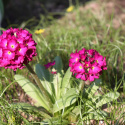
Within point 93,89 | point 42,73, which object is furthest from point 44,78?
point 93,89

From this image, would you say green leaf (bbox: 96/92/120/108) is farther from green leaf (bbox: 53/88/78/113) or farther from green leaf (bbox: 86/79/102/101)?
green leaf (bbox: 53/88/78/113)

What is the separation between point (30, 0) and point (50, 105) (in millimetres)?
4469

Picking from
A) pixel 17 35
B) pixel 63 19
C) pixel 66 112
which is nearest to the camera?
pixel 17 35

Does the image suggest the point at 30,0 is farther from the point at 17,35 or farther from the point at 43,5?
the point at 17,35

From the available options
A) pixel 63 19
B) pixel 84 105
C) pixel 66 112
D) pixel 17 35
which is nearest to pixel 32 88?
pixel 66 112

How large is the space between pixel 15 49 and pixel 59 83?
92 cm

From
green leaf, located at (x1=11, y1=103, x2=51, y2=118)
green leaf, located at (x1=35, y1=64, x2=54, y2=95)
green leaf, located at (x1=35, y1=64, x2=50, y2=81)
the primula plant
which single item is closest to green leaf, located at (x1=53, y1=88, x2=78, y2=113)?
the primula plant

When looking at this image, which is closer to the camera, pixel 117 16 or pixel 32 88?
pixel 32 88

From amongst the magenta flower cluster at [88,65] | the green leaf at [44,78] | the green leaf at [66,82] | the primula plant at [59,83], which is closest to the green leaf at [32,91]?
the primula plant at [59,83]

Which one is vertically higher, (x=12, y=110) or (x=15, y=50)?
(x=15, y=50)

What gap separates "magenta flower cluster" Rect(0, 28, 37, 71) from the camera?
1.52 metres

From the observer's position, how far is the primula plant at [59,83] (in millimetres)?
1558

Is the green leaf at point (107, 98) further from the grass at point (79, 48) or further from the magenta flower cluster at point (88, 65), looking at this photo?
the magenta flower cluster at point (88, 65)

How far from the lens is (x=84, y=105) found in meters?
1.98
